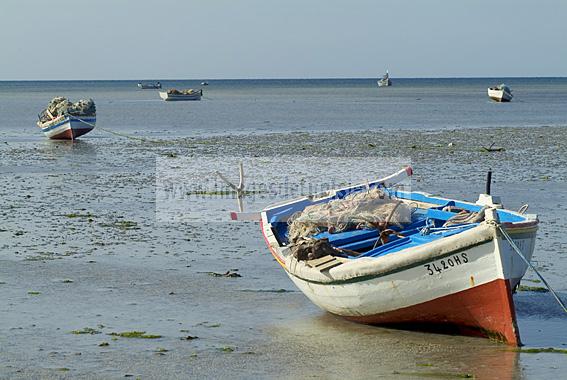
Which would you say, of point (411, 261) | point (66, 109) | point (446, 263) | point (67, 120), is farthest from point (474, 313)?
point (66, 109)

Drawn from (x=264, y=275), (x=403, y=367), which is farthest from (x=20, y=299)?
(x=403, y=367)

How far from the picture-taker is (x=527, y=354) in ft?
33.4

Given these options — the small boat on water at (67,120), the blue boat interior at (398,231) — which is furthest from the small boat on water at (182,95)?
the blue boat interior at (398,231)

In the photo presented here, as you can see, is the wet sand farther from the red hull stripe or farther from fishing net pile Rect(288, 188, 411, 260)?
fishing net pile Rect(288, 188, 411, 260)

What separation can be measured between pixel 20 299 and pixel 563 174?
1612 cm

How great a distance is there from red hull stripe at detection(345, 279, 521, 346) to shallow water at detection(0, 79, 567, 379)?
16cm

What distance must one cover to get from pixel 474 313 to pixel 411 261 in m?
0.87

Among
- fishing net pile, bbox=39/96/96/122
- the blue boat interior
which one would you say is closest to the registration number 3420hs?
the blue boat interior

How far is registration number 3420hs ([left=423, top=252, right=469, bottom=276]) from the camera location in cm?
1014

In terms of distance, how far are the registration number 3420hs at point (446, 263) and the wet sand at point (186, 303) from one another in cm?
84

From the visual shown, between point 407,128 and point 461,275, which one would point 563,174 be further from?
point 407,128

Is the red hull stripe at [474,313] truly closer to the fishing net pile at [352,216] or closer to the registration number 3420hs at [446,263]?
the registration number 3420hs at [446,263]

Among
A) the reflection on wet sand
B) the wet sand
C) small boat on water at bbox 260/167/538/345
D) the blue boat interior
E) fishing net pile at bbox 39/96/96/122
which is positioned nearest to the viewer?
the reflection on wet sand

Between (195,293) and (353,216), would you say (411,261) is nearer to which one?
(353,216)
